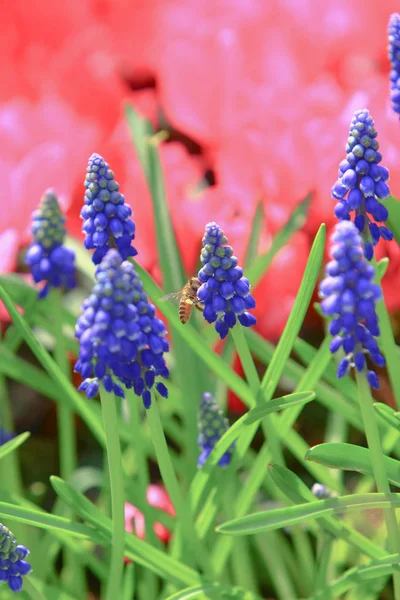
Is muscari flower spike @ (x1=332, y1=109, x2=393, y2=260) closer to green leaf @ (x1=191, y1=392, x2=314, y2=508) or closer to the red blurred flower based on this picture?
green leaf @ (x1=191, y1=392, x2=314, y2=508)

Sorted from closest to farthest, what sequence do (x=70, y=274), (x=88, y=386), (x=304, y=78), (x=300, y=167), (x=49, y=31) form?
(x=88, y=386)
(x=70, y=274)
(x=300, y=167)
(x=304, y=78)
(x=49, y=31)

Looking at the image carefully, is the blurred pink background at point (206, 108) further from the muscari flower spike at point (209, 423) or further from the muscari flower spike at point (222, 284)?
the muscari flower spike at point (222, 284)

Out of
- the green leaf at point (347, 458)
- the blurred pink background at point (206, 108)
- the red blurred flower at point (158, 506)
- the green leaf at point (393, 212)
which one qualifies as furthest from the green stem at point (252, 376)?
the blurred pink background at point (206, 108)

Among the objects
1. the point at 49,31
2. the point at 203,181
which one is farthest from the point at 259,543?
the point at 49,31

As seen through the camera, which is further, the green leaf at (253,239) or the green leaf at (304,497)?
the green leaf at (253,239)

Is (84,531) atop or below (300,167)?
below

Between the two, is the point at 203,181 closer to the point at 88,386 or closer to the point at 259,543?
the point at 259,543
